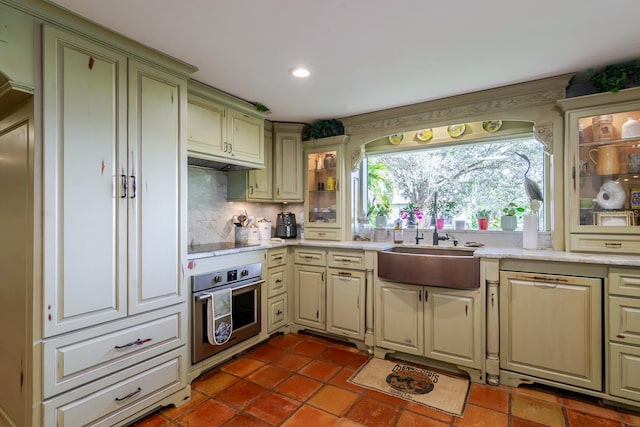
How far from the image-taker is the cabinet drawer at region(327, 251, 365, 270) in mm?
2896

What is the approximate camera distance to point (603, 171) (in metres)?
2.33

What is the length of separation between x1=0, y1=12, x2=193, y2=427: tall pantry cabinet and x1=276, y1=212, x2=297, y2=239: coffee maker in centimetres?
162

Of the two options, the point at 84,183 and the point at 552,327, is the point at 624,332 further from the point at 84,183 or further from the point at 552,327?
the point at 84,183

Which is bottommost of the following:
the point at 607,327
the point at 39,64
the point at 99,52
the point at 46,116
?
the point at 607,327

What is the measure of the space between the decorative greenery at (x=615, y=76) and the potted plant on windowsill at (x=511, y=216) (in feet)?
3.56

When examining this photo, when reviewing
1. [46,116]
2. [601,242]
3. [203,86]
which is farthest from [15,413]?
[601,242]

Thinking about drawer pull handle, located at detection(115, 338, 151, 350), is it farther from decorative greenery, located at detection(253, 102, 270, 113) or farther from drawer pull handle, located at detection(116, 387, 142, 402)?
decorative greenery, located at detection(253, 102, 270, 113)

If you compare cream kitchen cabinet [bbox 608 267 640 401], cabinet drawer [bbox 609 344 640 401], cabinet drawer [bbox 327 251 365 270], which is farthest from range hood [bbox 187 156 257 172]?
cabinet drawer [bbox 609 344 640 401]

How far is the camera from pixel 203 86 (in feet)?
8.22

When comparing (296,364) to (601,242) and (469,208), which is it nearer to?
(469,208)

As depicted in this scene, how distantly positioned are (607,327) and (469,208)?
145 cm

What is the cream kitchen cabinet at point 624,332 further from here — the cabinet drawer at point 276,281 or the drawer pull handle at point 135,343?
the drawer pull handle at point 135,343

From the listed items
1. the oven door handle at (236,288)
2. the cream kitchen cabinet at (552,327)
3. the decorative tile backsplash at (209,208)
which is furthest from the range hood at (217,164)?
the cream kitchen cabinet at (552,327)

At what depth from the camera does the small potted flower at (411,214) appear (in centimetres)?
328
